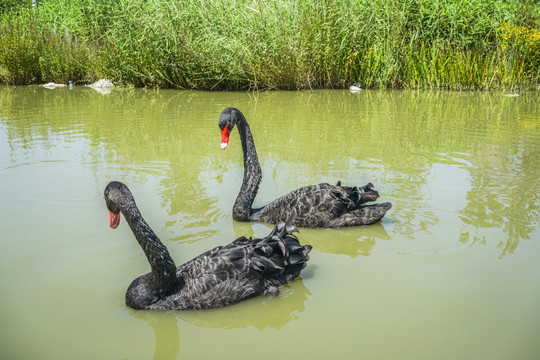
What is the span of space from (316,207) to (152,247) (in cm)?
164

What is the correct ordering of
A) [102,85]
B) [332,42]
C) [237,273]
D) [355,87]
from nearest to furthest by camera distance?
[237,273] → [332,42] → [355,87] → [102,85]

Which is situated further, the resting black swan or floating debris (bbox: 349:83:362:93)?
floating debris (bbox: 349:83:362:93)

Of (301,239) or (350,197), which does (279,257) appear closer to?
(301,239)

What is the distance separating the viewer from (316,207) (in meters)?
4.38

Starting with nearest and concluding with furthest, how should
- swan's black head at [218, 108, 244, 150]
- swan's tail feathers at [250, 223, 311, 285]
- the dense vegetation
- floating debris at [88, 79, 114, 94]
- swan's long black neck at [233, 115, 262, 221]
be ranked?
1. swan's tail feathers at [250, 223, 311, 285]
2. swan's black head at [218, 108, 244, 150]
3. swan's long black neck at [233, 115, 262, 221]
4. the dense vegetation
5. floating debris at [88, 79, 114, 94]

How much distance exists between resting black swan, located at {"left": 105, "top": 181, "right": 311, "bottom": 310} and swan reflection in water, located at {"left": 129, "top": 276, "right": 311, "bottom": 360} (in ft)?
0.13

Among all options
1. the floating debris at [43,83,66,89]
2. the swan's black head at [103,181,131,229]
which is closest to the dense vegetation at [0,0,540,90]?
the floating debris at [43,83,66,89]

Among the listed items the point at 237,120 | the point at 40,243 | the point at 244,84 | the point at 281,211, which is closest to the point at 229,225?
the point at 281,211

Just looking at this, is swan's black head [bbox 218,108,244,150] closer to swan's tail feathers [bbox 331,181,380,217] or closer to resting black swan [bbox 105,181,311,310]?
swan's tail feathers [bbox 331,181,380,217]

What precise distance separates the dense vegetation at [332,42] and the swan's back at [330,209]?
23.2 feet

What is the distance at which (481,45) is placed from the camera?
1182 cm

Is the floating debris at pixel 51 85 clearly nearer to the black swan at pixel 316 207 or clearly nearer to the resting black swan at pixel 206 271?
the black swan at pixel 316 207

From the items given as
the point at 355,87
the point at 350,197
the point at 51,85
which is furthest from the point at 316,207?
the point at 51,85

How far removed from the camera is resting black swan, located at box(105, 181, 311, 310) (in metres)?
3.07
